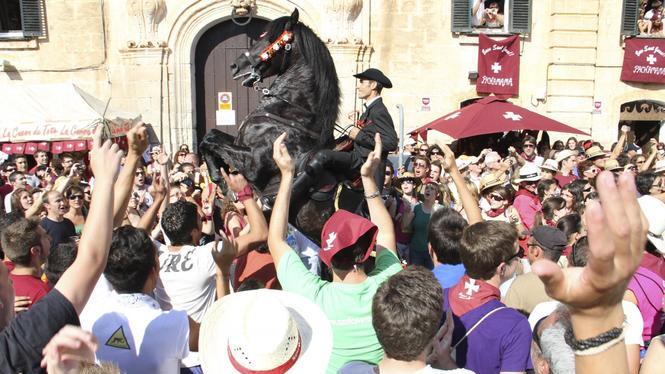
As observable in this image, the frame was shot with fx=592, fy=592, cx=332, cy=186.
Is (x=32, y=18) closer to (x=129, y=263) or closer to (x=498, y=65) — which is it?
(x=498, y=65)

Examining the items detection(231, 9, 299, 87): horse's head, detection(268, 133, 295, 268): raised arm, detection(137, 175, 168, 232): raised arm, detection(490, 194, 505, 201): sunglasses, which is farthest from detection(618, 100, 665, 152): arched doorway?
detection(268, 133, 295, 268): raised arm

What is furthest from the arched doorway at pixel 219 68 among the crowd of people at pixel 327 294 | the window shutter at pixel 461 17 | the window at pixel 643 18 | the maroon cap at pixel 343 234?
the maroon cap at pixel 343 234

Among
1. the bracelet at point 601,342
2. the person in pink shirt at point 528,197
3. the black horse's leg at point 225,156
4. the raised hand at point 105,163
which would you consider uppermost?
the raised hand at point 105,163

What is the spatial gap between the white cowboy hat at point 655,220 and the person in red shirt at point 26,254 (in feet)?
13.4

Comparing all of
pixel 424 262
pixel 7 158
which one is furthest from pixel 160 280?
pixel 7 158

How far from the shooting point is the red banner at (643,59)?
14.9 m

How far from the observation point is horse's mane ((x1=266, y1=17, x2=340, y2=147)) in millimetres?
4527

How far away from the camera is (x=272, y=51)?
448 cm

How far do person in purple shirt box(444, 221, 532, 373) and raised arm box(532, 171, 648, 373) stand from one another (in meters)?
1.20

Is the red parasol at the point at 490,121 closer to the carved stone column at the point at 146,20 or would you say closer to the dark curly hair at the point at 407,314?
the carved stone column at the point at 146,20

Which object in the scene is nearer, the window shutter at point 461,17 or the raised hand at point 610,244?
the raised hand at point 610,244

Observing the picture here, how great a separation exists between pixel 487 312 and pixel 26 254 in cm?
265

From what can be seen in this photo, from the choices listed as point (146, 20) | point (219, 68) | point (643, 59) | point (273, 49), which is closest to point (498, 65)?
point (643, 59)

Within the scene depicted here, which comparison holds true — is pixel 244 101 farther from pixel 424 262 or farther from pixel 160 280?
pixel 160 280
